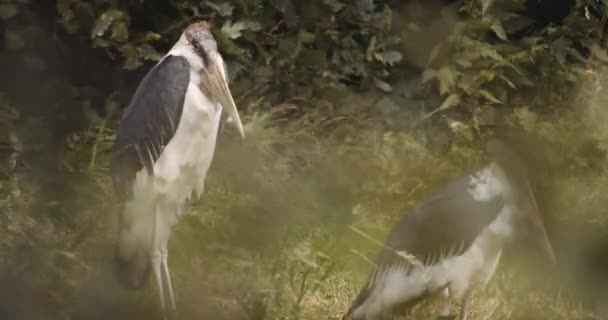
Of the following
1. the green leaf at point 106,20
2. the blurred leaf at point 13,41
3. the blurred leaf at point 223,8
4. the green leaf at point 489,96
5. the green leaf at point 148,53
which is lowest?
the green leaf at point 489,96

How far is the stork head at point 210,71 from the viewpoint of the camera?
231cm

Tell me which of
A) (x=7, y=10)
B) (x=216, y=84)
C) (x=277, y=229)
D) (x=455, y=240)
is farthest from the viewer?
(x=7, y=10)

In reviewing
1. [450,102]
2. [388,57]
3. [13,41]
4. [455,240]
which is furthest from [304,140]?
[13,41]

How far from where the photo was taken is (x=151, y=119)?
2340 mm

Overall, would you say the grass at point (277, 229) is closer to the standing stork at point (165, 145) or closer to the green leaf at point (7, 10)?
the standing stork at point (165, 145)

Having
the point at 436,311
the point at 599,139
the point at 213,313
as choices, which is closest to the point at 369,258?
the point at 436,311

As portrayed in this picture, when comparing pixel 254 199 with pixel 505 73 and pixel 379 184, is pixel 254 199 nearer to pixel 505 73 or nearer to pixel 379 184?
pixel 379 184

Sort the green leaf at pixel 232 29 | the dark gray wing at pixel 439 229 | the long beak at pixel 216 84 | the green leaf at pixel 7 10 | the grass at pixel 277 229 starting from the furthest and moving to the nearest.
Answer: the green leaf at pixel 7 10, the green leaf at pixel 232 29, the grass at pixel 277 229, the dark gray wing at pixel 439 229, the long beak at pixel 216 84

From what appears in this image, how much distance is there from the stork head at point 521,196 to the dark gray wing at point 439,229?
48 millimetres

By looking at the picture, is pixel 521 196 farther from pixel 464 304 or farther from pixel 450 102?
pixel 450 102

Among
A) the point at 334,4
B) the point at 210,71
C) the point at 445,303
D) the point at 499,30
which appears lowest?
the point at 445,303

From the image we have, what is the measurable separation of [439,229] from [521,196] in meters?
0.17

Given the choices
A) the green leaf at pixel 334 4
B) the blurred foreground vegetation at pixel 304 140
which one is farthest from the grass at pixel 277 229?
the green leaf at pixel 334 4

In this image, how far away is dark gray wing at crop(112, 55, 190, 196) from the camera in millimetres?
2311
